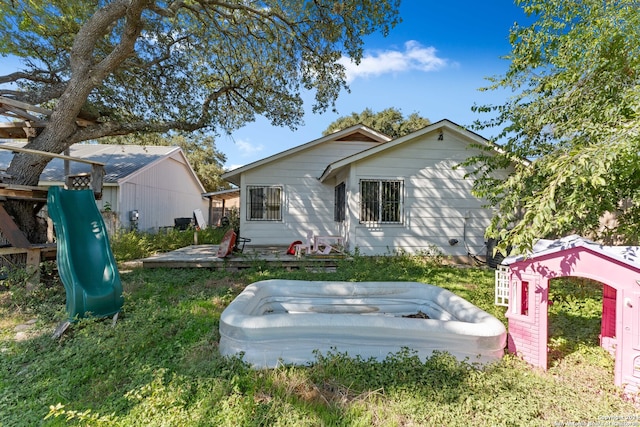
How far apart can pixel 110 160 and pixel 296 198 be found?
11200 millimetres

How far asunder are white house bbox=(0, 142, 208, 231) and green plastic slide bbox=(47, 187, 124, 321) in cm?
836

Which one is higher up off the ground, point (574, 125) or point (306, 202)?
point (574, 125)

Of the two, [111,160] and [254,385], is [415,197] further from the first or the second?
[111,160]

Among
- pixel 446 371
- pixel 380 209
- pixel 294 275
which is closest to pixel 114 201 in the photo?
pixel 294 275

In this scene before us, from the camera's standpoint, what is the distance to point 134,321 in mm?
3969

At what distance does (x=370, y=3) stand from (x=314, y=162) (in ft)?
16.7

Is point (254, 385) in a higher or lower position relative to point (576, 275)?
lower

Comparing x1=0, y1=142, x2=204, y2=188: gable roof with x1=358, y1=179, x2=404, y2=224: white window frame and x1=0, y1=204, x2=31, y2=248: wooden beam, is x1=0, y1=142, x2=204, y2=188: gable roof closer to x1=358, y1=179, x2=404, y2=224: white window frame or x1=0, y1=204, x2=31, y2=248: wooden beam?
x1=0, y1=204, x2=31, y2=248: wooden beam

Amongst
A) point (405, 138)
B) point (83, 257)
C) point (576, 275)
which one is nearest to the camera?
point (576, 275)

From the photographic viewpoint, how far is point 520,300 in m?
A: 3.12

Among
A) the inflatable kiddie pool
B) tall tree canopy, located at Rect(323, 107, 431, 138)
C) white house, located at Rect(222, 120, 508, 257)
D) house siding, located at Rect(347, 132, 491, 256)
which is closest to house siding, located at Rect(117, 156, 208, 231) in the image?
white house, located at Rect(222, 120, 508, 257)

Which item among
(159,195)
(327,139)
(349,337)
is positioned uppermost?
(327,139)

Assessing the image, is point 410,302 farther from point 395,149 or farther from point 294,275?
point 395,149

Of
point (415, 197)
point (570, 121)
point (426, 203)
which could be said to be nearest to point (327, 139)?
point (415, 197)
